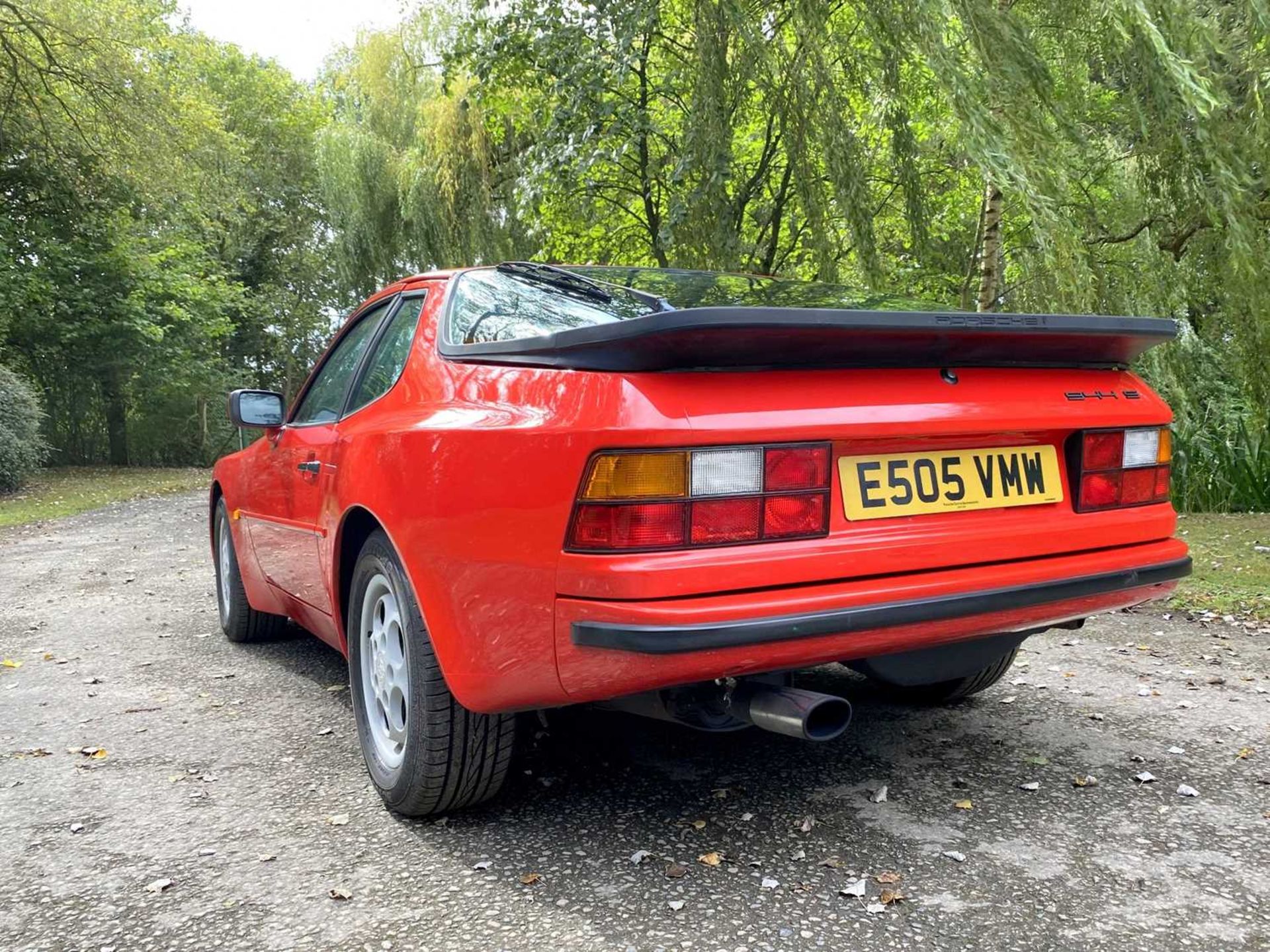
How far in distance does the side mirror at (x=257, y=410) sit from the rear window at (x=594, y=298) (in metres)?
1.34

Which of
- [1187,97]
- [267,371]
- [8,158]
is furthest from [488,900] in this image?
[267,371]

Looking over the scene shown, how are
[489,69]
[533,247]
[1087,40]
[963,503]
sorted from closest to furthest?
[963,503] < [1087,40] < [489,69] < [533,247]

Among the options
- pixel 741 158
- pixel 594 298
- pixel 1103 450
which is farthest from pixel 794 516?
pixel 741 158

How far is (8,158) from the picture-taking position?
19.0m

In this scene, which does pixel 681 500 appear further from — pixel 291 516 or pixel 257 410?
pixel 257 410

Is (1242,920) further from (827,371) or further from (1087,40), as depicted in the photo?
(1087,40)

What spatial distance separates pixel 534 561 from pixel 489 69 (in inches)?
269

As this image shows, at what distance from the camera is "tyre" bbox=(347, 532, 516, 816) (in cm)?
254

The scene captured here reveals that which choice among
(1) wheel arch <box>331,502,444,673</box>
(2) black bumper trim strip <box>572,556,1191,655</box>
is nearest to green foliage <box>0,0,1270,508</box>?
(2) black bumper trim strip <box>572,556,1191,655</box>

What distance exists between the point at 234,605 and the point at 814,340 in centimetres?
366

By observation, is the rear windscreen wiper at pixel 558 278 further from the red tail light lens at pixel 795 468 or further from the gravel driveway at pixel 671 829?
the gravel driveway at pixel 671 829

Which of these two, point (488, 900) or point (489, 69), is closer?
point (488, 900)

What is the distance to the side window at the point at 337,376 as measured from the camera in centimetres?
353

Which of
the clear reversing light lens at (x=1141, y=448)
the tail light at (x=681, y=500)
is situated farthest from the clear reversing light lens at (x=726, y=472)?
the clear reversing light lens at (x=1141, y=448)
